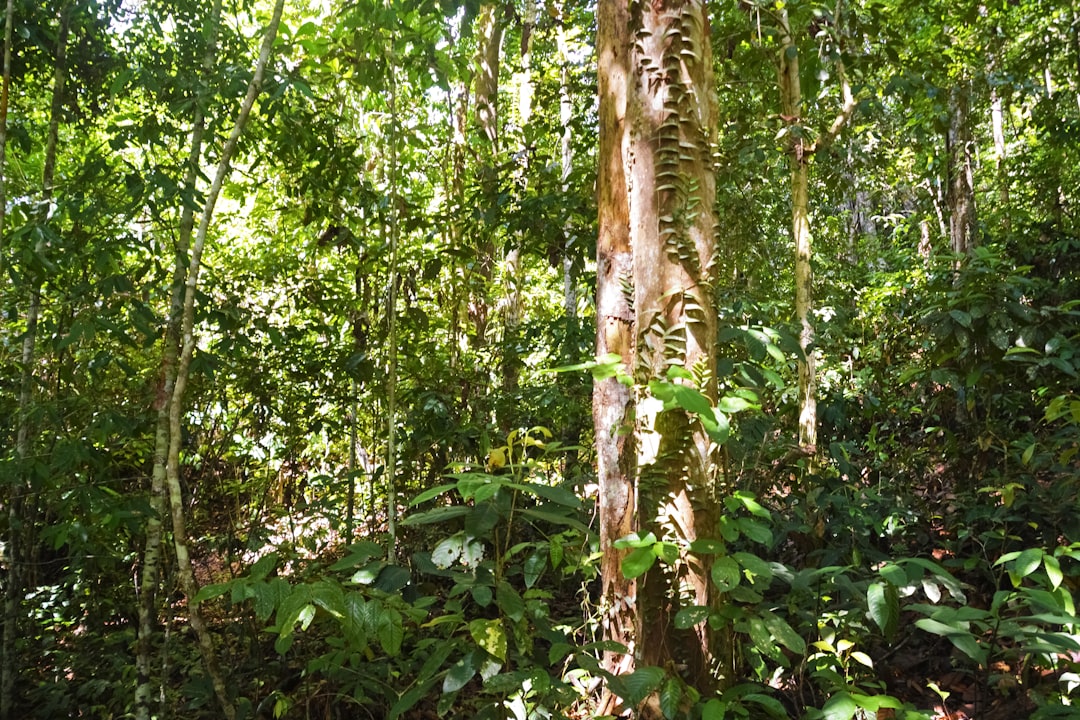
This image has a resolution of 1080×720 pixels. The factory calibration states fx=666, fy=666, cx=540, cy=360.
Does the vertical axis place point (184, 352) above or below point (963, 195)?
below

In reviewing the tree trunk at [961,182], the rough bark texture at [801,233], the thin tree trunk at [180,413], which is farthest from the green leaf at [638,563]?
the tree trunk at [961,182]

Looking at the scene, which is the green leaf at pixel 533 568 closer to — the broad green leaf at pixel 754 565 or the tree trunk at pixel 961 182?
the broad green leaf at pixel 754 565

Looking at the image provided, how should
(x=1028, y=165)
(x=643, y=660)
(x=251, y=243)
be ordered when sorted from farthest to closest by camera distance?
(x=1028, y=165)
(x=251, y=243)
(x=643, y=660)

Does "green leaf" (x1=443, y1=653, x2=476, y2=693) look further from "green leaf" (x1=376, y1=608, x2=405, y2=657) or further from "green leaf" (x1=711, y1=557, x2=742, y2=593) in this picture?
"green leaf" (x1=711, y1=557, x2=742, y2=593)

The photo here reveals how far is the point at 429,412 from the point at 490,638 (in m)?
2.40

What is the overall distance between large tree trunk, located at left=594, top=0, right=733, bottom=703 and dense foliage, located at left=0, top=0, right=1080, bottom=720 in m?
0.08

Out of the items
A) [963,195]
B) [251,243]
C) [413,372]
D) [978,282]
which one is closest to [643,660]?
[413,372]

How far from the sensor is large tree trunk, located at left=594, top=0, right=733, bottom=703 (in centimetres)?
197

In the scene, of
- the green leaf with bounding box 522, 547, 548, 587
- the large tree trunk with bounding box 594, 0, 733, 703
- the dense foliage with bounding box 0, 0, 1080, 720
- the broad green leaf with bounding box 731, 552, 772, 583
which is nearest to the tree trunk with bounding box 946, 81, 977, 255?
the dense foliage with bounding box 0, 0, 1080, 720

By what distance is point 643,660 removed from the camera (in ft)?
6.45

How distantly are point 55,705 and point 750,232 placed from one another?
16.2 feet

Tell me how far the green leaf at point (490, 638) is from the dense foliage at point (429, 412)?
0.03 feet

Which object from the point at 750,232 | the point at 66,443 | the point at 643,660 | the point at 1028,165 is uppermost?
the point at 1028,165

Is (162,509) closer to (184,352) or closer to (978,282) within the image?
(184,352)
